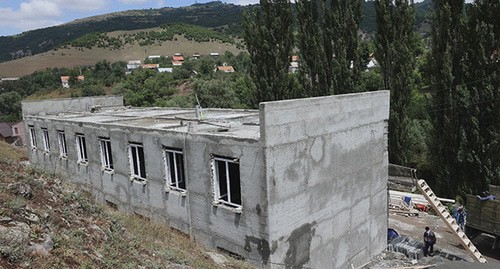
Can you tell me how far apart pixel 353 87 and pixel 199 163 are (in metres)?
16.6

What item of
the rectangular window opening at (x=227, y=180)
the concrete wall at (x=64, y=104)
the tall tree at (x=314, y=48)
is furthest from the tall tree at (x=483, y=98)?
the concrete wall at (x=64, y=104)

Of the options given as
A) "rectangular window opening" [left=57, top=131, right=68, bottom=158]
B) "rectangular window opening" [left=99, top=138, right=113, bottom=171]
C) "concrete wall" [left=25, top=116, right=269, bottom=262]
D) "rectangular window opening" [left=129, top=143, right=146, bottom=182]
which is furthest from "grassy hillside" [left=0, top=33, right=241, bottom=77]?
"rectangular window opening" [left=129, top=143, right=146, bottom=182]

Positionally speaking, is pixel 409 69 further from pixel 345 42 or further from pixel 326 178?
pixel 326 178

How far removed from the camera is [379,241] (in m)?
15.4

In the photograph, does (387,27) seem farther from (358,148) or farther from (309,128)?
(309,128)

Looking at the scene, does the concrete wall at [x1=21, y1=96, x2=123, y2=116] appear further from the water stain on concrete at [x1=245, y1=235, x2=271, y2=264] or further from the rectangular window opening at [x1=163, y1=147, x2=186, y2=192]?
the water stain on concrete at [x1=245, y1=235, x2=271, y2=264]

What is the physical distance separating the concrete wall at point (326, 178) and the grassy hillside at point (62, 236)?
6.63 feet

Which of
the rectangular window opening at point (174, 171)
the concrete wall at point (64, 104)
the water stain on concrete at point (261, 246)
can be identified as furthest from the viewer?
the concrete wall at point (64, 104)

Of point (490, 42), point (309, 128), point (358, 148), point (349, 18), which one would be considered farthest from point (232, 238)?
point (349, 18)

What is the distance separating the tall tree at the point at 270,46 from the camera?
91.2 feet

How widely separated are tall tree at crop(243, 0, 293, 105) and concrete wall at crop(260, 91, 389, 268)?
1362 centimetres

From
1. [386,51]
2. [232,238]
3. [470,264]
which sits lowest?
[470,264]

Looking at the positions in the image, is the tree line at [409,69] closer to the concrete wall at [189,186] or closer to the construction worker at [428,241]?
the construction worker at [428,241]

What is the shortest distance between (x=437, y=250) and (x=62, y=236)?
14.7m
